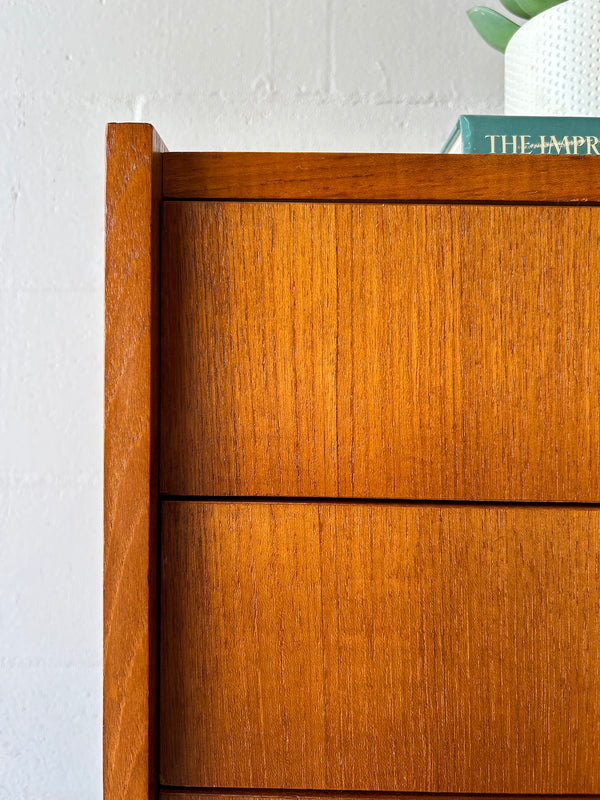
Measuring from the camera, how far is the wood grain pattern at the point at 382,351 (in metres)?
0.42

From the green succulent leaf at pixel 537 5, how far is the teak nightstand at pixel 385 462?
24 centimetres

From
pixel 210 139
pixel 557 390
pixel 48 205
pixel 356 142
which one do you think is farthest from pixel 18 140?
pixel 557 390

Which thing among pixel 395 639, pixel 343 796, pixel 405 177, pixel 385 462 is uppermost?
pixel 405 177

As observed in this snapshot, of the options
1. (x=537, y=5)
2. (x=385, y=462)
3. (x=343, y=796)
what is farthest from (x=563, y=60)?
(x=343, y=796)

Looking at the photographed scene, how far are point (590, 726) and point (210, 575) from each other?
0.85ft

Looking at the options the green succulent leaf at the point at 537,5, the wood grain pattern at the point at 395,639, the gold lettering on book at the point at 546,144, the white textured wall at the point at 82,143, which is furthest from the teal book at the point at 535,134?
the white textured wall at the point at 82,143

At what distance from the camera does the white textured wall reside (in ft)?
2.74

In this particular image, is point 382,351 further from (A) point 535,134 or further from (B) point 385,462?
(A) point 535,134

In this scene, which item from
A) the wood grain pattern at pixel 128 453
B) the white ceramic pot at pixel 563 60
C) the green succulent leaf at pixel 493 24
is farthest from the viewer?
the green succulent leaf at pixel 493 24

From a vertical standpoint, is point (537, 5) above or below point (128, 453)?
above

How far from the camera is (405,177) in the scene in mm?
422

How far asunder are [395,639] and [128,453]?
0.21 m

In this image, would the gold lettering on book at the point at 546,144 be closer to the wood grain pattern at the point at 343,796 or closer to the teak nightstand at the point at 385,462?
the teak nightstand at the point at 385,462

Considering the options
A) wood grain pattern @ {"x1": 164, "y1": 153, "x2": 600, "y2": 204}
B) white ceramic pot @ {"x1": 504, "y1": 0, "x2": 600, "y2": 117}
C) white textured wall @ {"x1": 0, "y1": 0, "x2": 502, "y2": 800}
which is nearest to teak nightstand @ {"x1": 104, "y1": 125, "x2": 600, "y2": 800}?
wood grain pattern @ {"x1": 164, "y1": 153, "x2": 600, "y2": 204}
